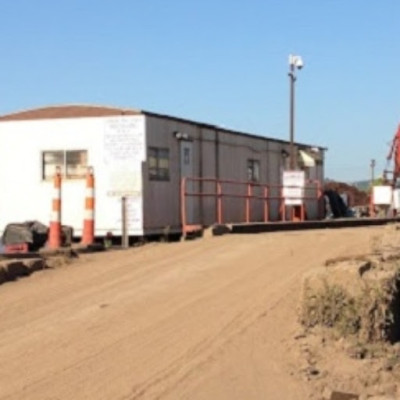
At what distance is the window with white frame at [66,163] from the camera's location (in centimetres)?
1988

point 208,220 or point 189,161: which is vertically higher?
point 189,161

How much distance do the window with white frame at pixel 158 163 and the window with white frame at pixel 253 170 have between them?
17.5 ft

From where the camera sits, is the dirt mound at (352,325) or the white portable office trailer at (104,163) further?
the white portable office trailer at (104,163)

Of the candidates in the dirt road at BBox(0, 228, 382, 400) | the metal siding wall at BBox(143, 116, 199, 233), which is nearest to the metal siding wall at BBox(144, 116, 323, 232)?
the metal siding wall at BBox(143, 116, 199, 233)

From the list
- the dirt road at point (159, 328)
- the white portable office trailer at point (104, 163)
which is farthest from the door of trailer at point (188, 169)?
the dirt road at point (159, 328)

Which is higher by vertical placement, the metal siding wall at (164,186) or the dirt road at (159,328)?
the metal siding wall at (164,186)

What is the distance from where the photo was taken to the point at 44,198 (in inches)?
793

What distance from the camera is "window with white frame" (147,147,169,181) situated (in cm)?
1962

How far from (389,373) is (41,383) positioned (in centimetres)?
269

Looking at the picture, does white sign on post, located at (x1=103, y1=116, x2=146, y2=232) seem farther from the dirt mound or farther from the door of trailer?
the dirt mound

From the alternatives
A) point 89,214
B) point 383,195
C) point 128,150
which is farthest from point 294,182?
point 89,214

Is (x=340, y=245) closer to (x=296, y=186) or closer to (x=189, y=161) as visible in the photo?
(x=189, y=161)

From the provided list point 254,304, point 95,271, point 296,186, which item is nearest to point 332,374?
point 254,304

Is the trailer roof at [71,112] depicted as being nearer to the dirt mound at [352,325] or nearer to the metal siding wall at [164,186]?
the metal siding wall at [164,186]
